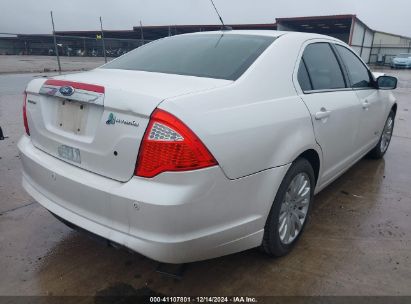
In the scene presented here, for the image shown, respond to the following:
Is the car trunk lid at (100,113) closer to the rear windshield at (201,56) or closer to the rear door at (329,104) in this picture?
the rear windshield at (201,56)

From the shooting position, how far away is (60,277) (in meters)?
2.43

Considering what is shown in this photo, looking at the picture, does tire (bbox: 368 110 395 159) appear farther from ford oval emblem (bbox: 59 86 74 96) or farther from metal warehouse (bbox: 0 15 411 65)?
metal warehouse (bbox: 0 15 411 65)

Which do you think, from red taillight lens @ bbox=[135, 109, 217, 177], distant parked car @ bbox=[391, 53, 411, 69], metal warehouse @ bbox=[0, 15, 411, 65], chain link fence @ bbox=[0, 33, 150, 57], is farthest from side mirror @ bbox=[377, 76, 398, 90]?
chain link fence @ bbox=[0, 33, 150, 57]

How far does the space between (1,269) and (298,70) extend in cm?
246

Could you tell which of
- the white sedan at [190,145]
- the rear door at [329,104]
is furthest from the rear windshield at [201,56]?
the rear door at [329,104]

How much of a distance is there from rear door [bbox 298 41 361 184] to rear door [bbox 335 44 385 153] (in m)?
0.17

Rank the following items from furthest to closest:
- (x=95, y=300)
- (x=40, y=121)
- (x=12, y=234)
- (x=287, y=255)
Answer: (x=12, y=234), (x=287, y=255), (x=40, y=121), (x=95, y=300)

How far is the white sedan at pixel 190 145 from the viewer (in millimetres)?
1850

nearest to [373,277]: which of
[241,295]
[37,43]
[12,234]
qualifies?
[241,295]

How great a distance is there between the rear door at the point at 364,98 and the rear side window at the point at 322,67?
8.6 inches

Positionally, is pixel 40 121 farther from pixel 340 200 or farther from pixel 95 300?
pixel 340 200

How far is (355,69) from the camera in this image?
3773 mm

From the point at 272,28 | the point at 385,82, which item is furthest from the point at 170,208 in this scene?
the point at 272,28

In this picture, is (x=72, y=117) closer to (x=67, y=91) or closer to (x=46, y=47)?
(x=67, y=91)
